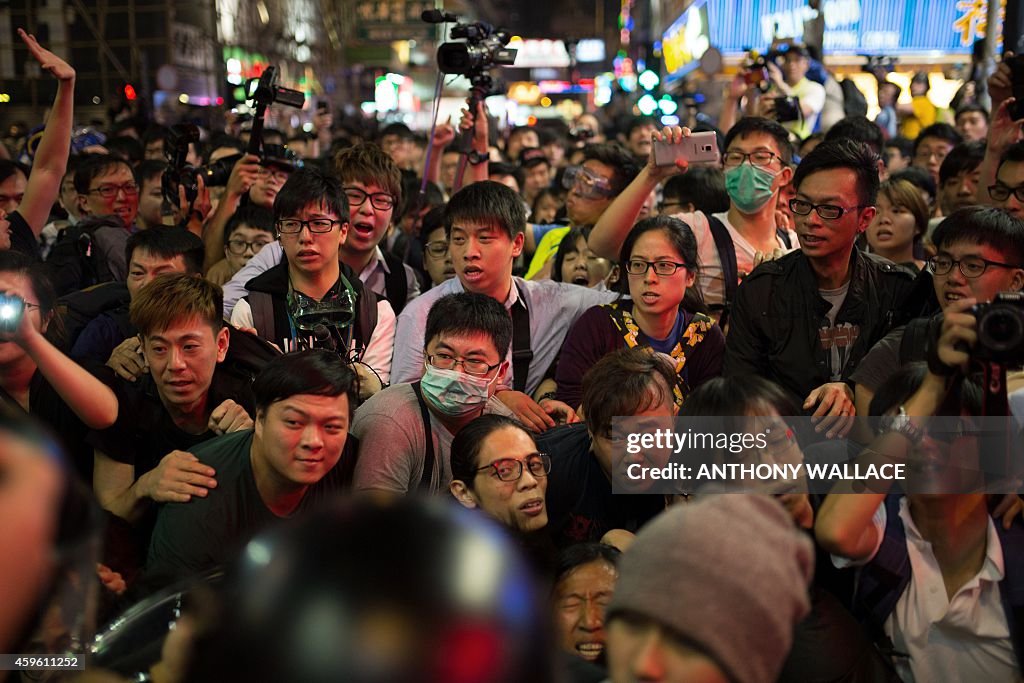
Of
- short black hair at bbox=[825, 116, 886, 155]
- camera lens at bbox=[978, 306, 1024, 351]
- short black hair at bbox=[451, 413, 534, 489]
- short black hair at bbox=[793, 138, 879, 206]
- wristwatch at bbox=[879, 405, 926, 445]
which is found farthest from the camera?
short black hair at bbox=[825, 116, 886, 155]

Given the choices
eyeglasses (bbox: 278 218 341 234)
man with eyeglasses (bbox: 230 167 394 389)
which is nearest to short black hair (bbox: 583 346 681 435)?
man with eyeglasses (bbox: 230 167 394 389)

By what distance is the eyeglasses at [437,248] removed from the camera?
17.1ft

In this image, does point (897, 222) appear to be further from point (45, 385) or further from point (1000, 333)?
point (45, 385)

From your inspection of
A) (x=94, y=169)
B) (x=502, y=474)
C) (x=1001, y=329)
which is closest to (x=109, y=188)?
(x=94, y=169)

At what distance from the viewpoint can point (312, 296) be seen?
14.0 ft

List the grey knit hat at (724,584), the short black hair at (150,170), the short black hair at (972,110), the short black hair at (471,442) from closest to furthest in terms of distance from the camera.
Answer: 1. the grey knit hat at (724,584)
2. the short black hair at (471,442)
3. the short black hair at (150,170)
4. the short black hair at (972,110)

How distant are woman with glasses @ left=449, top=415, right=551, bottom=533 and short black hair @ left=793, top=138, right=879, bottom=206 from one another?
62.5 inches

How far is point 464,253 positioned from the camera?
429cm

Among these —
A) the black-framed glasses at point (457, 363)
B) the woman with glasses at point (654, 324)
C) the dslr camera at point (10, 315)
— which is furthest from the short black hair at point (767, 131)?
the dslr camera at point (10, 315)

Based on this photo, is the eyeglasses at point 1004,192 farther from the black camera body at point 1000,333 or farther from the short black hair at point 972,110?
the short black hair at point 972,110

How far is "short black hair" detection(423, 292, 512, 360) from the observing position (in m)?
3.58

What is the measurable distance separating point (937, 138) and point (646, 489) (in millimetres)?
5609

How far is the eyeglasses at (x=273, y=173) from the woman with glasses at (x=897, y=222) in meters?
2.89

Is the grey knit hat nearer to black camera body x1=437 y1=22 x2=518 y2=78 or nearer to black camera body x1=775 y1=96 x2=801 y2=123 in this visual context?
black camera body x1=437 y1=22 x2=518 y2=78
